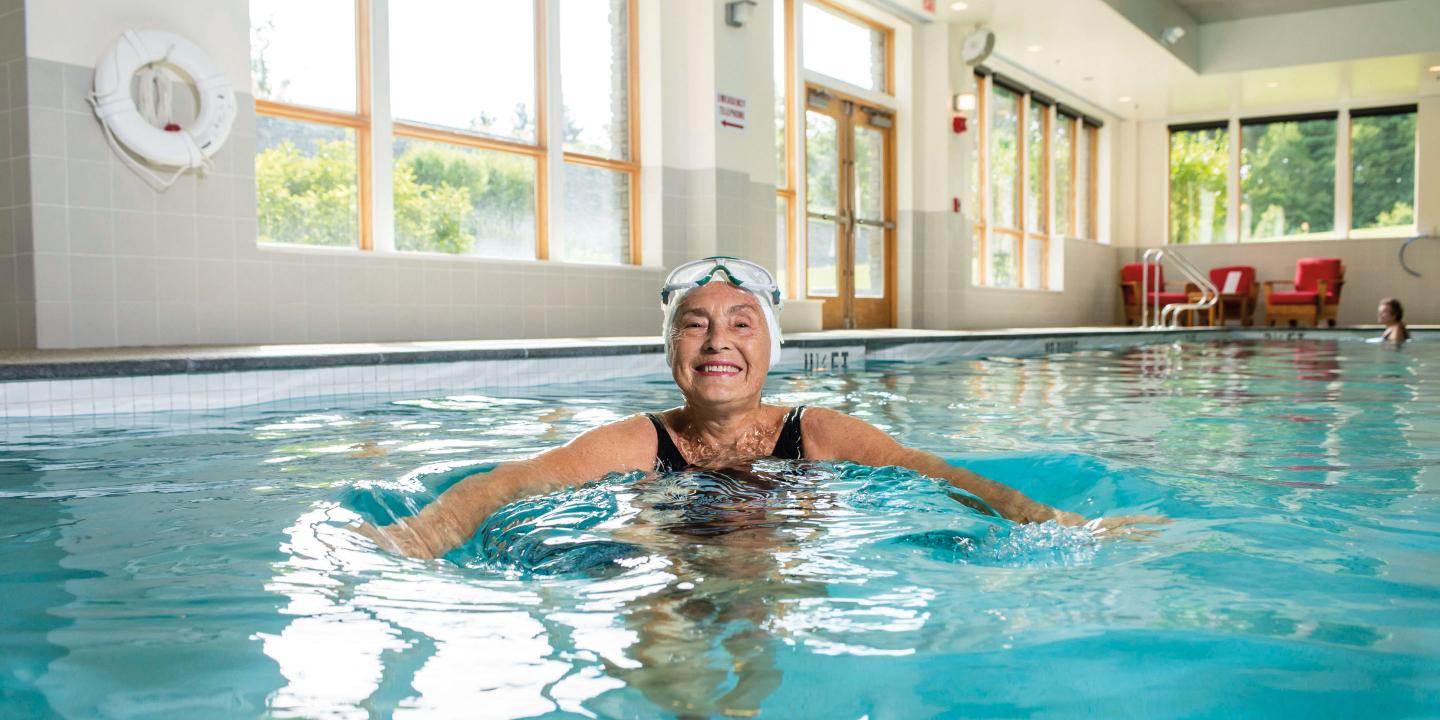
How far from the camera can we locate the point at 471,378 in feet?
19.0

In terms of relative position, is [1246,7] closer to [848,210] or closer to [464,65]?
[848,210]

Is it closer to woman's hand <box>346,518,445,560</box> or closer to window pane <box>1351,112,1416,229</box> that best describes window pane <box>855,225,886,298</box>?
window pane <box>1351,112,1416,229</box>

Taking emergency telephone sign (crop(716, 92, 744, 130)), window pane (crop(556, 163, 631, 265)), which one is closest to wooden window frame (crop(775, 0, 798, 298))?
emergency telephone sign (crop(716, 92, 744, 130))

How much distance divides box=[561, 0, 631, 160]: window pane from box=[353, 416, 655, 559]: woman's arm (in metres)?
6.57

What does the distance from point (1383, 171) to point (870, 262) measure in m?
9.11

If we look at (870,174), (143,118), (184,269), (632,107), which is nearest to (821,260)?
(870,174)

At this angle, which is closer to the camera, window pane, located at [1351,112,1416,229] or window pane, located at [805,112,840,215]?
window pane, located at [805,112,840,215]

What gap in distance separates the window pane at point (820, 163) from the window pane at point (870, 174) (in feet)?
1.62

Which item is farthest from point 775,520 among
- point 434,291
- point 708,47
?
point 708,47

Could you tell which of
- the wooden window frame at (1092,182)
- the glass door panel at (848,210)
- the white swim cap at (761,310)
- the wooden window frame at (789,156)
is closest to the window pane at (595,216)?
the wooden window frame at (789,156)

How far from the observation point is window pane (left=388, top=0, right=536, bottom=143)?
7.51m

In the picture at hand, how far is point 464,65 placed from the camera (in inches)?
313

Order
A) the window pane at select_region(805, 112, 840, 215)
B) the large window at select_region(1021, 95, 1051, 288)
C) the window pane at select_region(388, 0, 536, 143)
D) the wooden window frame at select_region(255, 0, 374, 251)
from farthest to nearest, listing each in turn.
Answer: the large window at select_region(1021, 95, 1051, 288) → the window pane at select_region(805, 112, 840, 215) → the window pane at select_region(388, 0, 536, 143) → the wooden window frame at select_region(255, 0, 374, 251)

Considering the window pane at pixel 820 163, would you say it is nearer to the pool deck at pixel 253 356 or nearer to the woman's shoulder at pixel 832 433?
the pool deck at pixel 253 356
